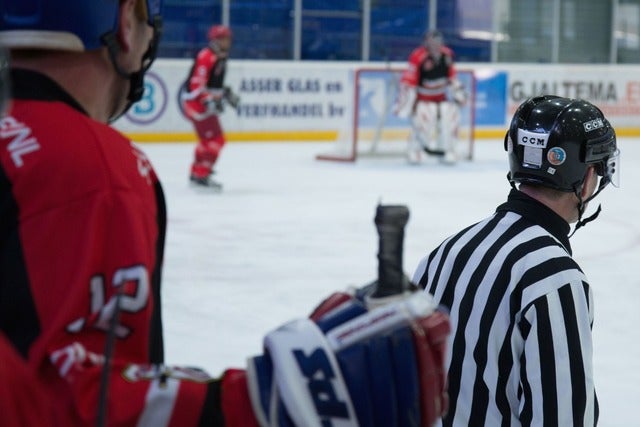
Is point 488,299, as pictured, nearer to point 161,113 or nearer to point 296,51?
point 161,113

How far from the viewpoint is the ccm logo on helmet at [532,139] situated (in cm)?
218

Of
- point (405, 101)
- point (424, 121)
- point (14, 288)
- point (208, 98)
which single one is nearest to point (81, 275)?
point (14, 288)

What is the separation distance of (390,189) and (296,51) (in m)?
6.08

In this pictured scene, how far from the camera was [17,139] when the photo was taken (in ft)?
3.69

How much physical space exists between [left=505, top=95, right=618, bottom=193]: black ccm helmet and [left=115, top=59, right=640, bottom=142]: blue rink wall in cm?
1019

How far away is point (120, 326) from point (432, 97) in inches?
441

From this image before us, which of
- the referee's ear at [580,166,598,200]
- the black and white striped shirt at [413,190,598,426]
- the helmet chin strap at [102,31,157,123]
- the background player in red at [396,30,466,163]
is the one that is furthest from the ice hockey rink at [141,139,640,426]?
the helmet chin strap at [102,31,157,123]

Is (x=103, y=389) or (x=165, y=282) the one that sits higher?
(x=103, y=389)

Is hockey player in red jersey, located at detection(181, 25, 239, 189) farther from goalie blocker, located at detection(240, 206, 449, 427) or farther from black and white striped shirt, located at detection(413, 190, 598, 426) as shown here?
goalie blocker, located at detection(240, 206, 449, 427)

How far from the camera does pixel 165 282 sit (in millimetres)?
5754

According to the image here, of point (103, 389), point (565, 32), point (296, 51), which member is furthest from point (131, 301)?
point (565, 32)

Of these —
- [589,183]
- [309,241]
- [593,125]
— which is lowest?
[309,241]

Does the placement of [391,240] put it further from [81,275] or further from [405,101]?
[405,101]

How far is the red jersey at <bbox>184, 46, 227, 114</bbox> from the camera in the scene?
31.9 ft
